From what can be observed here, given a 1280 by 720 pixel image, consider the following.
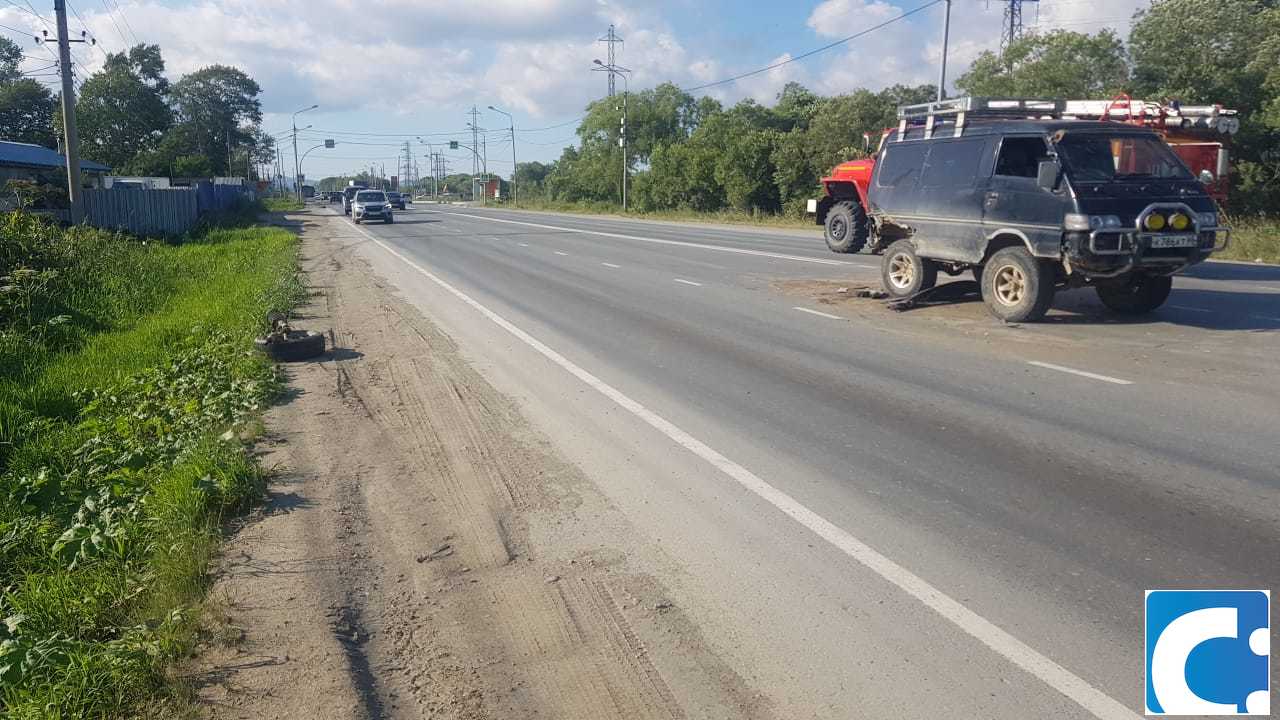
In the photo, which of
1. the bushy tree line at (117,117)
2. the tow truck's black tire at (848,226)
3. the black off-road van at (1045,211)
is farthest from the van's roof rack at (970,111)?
the bushy tree line at (117,117)

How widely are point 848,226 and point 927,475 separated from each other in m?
13.6

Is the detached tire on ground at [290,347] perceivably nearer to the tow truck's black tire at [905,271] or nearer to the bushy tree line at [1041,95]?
the tow truck's black tire at [905,271]

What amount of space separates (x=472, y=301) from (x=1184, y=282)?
11229mm

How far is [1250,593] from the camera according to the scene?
4.20 meters

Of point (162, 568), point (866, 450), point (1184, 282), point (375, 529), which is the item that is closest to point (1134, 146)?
point (1184, 282)

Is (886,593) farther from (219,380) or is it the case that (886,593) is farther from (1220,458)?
(219,380)

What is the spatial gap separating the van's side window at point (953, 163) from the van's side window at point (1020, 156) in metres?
0.34

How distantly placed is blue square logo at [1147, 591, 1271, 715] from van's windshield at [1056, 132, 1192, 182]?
24.8ft

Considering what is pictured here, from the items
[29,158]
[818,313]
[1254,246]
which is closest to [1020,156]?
[818,313]

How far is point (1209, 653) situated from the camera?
151 inches

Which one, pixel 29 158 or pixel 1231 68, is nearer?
pixel 1231 68

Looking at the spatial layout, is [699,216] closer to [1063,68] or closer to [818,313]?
[1063,68]

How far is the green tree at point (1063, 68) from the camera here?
110 feet

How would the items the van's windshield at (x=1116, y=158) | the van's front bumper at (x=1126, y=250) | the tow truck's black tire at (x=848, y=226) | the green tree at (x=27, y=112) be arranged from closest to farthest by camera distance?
the van's front bumper at (x=1126, y=250)
the van's windshield at (x=1116, y=158)
the tow truck's black tire at (x=848, y=226)
the green tree at (x=27, y=112)
